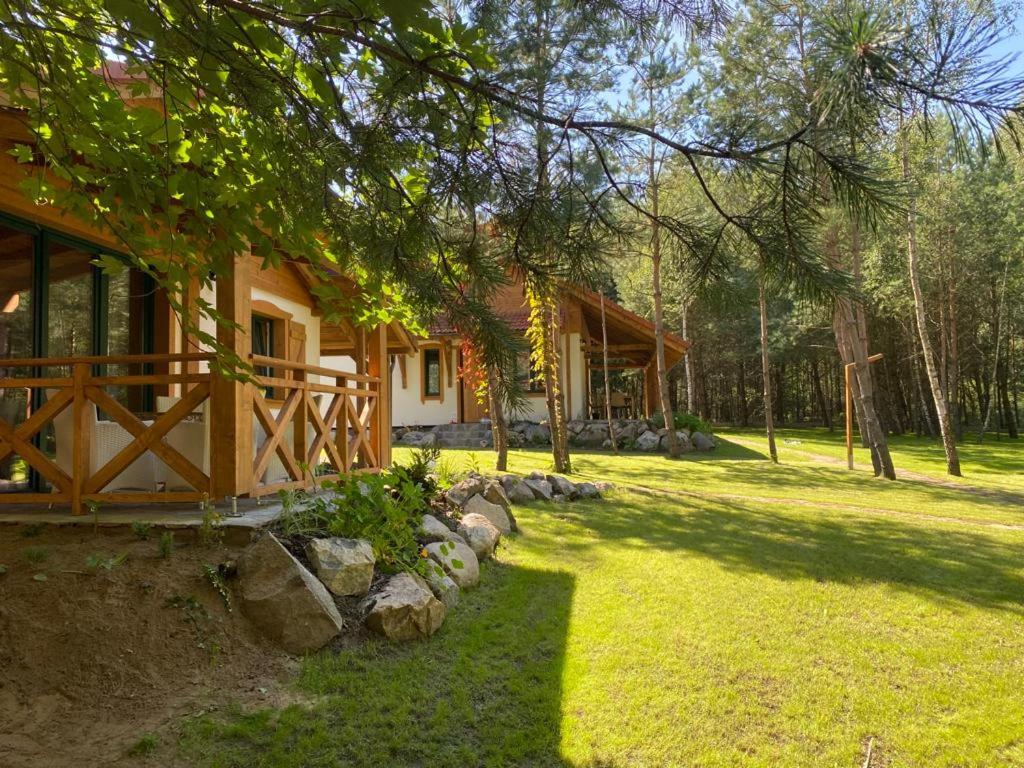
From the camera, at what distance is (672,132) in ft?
7.70

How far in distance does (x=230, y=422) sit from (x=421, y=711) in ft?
8.33

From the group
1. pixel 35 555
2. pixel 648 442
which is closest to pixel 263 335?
pixel 35 555

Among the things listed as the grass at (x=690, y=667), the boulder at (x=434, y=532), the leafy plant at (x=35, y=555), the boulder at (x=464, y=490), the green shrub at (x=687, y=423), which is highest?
the green shrub at (x=687, y=423)

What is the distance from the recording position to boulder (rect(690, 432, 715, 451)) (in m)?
17.3

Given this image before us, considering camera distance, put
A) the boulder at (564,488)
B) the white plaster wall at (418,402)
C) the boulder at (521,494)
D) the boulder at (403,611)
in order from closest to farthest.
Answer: the boulder at (403,611) → the boulder at (521,494) → the boulder at (564,488) → the white plaster wall at (418,402)

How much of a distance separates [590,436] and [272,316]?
429 inches

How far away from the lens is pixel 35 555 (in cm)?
349

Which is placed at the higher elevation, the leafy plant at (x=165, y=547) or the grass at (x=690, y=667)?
the leafy plant at (x=165, y=547)

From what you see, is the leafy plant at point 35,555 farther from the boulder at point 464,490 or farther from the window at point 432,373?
the window at point 432,373

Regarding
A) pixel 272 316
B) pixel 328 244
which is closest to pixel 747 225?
pixel 328 244

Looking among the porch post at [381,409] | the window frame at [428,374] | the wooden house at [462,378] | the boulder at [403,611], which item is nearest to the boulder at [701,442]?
the wooden house at [462,378]

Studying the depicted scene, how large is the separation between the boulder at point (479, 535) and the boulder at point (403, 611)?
1.55 meters

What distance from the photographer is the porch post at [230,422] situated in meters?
4.49

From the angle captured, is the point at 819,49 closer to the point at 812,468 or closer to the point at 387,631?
the point at 387,631
